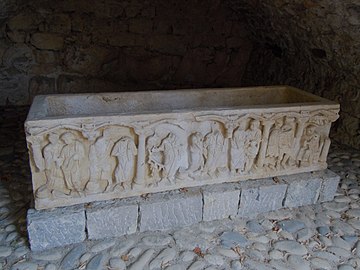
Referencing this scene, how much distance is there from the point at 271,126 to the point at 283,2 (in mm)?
1388

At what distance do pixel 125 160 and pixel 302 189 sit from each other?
1.31 m

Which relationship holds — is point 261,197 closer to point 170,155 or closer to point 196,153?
point 196,153

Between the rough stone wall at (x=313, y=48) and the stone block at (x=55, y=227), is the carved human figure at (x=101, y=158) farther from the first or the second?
the rough stone wall at (x=313, y=48)

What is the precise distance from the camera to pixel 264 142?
93.1 inches

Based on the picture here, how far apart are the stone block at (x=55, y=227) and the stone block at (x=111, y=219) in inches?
2.0

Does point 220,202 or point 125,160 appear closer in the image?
point 125,160

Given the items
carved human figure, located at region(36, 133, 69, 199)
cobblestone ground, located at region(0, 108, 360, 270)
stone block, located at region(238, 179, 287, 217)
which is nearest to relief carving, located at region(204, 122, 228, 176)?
stone block, located at region(238, 179, 287, 217)

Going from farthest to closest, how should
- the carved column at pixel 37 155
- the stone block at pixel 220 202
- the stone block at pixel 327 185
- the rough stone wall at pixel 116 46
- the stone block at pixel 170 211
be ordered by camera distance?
the rough stone wall at pixel 116 46 → the stone block at pixel 327 185 → the stone block at pixel 220 202 → the stone block at pixel 170 211 → the carved column at pixel 37 155

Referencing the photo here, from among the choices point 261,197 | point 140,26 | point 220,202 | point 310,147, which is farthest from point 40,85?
point 310,147

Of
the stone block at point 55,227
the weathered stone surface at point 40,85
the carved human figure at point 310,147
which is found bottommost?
the stone block at point 55,227

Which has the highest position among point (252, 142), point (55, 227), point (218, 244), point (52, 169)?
point (252, 142)

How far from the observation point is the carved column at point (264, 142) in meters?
2.33

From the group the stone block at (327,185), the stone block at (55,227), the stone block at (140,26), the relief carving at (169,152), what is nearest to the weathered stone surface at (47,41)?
the stone block at (140,26)

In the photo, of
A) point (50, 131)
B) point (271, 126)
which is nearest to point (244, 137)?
point (271, 126)
